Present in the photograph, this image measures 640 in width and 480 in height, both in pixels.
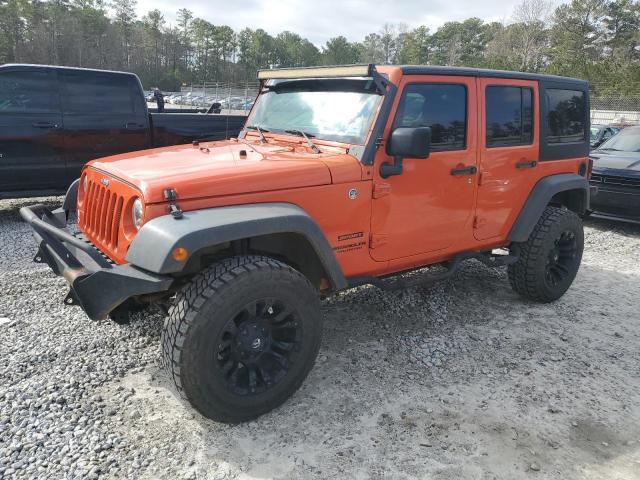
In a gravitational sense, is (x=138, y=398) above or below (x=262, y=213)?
below

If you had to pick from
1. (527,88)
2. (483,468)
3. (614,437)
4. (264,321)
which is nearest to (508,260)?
(527,88)

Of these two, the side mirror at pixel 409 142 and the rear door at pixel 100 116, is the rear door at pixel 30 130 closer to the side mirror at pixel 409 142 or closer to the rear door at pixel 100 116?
the rear door at pixel 100 116

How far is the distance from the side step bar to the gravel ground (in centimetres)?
48

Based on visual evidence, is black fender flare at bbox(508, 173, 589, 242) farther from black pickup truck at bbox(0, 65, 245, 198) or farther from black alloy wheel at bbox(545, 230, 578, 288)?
black pickup truck at bbox(0, 65, 245, 198)

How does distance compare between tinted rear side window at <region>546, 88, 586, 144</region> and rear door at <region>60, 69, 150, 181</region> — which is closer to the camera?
tinted rear side window at <region>546, 88, 586, 144</region>

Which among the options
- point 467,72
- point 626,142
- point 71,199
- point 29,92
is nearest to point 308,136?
point 467,72

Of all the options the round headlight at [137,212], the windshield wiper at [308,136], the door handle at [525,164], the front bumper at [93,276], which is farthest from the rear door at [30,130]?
the door handle at [525,164]

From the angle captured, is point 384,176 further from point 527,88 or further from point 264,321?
point 527,88

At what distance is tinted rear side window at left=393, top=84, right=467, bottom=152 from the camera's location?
3.39 metres

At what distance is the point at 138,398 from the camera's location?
301 cm

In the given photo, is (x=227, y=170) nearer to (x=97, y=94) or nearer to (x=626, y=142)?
(x=97, y=94)

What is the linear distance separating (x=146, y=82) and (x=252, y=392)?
241 ft

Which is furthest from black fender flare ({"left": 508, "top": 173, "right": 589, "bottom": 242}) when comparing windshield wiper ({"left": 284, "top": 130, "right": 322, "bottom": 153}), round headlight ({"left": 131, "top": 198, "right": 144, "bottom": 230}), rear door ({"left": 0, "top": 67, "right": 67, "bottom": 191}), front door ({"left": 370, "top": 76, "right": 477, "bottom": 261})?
rear door ({"left": 0, "top": 67, "right": 67, "bottom": 191})

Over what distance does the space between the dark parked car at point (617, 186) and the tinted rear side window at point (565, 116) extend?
305 centimetres
